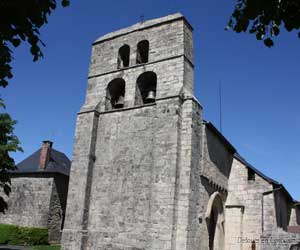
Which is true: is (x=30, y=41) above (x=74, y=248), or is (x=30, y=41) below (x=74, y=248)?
above

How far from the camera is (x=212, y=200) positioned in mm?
13102

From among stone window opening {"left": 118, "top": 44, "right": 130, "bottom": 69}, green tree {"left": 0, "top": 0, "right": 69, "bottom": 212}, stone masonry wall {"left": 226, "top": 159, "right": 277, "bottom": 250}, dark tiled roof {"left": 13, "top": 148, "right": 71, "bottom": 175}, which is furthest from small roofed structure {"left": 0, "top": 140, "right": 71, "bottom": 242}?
green tree {"left": 0, "top": 0, "right": 69, "bottom": 212}

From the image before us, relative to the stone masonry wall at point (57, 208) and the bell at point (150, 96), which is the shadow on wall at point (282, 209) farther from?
the stone masonry wall at point (57, 208)

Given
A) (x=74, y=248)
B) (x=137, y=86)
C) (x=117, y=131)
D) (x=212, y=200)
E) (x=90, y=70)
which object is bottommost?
(x=74, y=248)

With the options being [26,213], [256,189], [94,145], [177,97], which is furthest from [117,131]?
[26,213]

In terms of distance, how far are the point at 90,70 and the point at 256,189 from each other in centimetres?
924

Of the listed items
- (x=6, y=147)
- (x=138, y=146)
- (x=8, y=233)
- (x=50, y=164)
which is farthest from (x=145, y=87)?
(x=8, y=233)

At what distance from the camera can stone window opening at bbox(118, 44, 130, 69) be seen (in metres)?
15.2

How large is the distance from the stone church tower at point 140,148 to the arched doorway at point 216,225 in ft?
7.38

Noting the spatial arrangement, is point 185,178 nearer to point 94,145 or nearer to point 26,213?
point 94,145

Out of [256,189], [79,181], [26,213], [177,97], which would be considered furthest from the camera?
[26,213]

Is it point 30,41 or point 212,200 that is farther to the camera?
point 212,200

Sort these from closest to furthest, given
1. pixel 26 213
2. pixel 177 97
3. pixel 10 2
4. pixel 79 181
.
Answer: pixel 10 2, pixel 177 97, pixel 79 181, pixel 26 213

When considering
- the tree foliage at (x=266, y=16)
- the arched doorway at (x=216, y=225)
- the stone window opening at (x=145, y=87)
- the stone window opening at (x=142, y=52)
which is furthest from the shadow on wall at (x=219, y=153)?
the tree foliage at (x=266, y=16)
